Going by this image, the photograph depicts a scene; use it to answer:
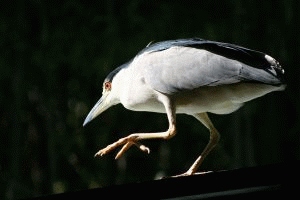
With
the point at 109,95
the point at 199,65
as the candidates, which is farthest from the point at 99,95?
the point at 199,65

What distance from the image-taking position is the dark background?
101 inches

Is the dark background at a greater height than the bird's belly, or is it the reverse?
the bird's belly

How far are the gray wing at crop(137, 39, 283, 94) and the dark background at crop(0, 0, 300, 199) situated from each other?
1.28 meters

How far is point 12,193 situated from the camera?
2.58 meters

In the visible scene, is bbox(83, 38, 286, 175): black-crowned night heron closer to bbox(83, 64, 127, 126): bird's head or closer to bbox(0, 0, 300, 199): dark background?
bbox(83, 64, 127, 126): bird's head

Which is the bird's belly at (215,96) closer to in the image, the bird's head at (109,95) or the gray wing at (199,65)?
the gray wing at (199,65)

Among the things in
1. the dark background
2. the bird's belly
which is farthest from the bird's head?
the dark background

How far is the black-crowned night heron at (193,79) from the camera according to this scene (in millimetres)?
1147

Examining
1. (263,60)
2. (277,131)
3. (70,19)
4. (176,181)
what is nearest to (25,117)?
(70,19)

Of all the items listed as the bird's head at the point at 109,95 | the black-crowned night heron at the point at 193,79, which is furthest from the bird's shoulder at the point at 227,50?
the bird's head at the point at 109,95

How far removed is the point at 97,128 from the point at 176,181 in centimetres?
195

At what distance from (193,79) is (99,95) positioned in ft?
5.01

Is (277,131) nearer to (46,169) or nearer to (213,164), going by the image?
(213,164)

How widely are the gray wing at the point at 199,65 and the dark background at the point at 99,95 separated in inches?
50.5
